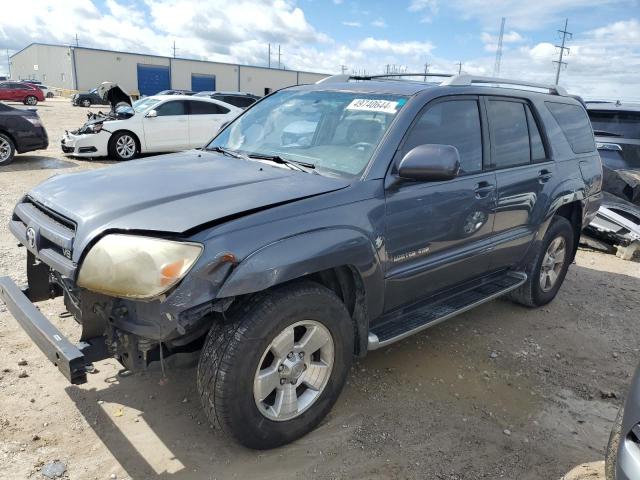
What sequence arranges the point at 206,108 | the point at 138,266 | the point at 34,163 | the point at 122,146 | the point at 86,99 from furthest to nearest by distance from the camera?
the point at 86,99, the point at 206,108, the point at 122,146, the point at 34,163, the point at 138,266

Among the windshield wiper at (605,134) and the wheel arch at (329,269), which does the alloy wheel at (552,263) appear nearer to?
the wheel arch at (329,269)

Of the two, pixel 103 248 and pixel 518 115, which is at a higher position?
pixel 518 115

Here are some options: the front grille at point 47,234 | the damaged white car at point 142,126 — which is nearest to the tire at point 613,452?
the front grille at point 47,234

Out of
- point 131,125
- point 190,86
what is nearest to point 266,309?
point 131,125

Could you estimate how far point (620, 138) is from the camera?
8.81 meters

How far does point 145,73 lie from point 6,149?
153 ft

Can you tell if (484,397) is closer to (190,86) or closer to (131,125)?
(131,125)

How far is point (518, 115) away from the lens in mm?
4184

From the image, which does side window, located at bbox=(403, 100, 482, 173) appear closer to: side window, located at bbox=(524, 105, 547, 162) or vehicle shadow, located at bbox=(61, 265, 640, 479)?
side window, located at bbox=(524, 105, 547, 162)

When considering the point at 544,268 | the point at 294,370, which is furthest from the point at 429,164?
the point at 544,268

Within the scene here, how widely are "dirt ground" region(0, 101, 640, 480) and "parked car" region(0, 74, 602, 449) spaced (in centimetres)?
29

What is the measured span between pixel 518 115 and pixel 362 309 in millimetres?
2321

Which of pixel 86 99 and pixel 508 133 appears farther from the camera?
pixel 86 99

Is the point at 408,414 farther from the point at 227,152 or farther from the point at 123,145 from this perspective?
the point at 123,145
